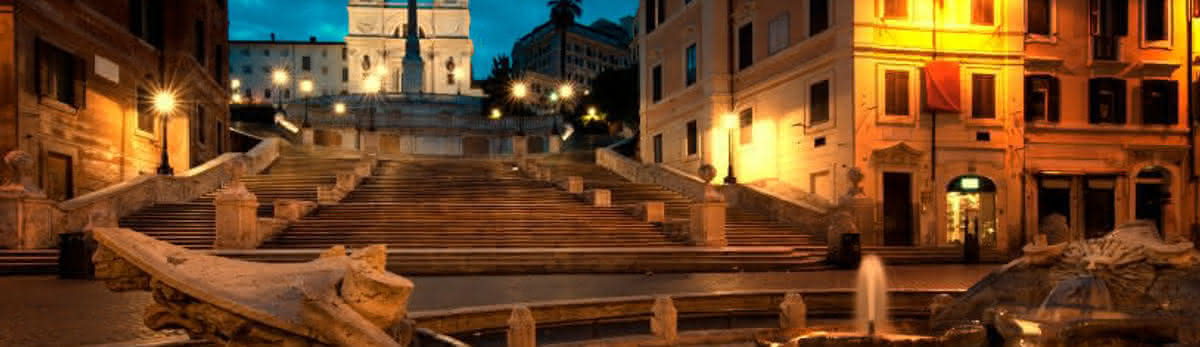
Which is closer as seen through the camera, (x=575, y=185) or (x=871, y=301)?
(x=871, y=301)

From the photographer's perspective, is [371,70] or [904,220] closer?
[904,220]

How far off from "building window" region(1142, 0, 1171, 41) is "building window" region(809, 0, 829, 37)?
10510mm

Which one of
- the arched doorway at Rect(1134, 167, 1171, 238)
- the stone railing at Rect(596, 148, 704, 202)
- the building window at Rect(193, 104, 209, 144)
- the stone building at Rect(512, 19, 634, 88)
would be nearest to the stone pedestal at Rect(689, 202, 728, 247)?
the stone railing at Rect(596, 148, 704, 202)

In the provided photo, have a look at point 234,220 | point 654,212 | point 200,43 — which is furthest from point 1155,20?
point 200,43

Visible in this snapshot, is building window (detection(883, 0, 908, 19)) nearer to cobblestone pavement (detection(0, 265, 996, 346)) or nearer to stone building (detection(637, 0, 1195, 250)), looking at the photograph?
stone building (detection(637, 0, 1195, 250))

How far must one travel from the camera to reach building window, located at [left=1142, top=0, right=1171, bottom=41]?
1054 inches

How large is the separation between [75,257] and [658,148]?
25501 millimetres

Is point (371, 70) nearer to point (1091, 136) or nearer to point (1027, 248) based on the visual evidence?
point (1091, 136)

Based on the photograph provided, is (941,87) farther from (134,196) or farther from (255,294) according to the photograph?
(255,294)

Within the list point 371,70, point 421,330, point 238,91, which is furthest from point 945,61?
point 238,91

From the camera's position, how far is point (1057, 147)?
2617 cm

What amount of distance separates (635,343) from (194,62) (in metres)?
27.9

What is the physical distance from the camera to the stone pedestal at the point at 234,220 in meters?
17.2

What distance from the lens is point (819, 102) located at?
25.5 m
